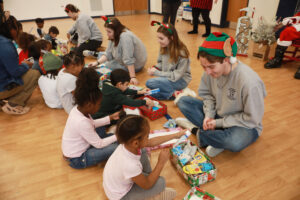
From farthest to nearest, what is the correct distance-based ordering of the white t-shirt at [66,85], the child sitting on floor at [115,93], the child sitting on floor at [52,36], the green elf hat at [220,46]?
1. the child sitting on floor at [52,36]
2. the white t-shirt at [66,85]
3. the child sitting on floor at [115,93]
4. the green elf hat at [220,46]

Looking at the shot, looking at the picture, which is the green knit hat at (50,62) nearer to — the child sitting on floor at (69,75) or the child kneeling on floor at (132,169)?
the child sitting on floor at (69,75)

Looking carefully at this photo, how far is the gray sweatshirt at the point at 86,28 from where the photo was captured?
3.80 meters

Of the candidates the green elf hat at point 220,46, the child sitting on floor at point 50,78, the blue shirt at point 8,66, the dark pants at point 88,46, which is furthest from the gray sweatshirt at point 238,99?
the dark pants at point 88,46

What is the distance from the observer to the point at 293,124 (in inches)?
78.4

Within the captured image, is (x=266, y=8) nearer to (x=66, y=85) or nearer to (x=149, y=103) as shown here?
(x=149, y=103)

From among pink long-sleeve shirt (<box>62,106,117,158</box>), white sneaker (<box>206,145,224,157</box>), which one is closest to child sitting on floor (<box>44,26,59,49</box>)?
pink long-sleeve shirt (<box>62,106,117,158</box>)

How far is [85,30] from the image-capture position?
152 inches

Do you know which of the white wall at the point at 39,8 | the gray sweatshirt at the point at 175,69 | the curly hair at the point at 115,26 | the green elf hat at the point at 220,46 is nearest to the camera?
the green elf hat at the point at 220,46

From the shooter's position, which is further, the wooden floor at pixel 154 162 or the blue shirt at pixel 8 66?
the blue shirt at pixel 8 66

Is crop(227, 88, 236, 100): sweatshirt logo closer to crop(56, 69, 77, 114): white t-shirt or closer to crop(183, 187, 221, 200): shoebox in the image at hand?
crop(183, 187, 221, 200): shoebox

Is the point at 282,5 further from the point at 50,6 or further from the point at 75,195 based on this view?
the point at 50,6

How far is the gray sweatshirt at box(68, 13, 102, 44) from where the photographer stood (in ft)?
12.5

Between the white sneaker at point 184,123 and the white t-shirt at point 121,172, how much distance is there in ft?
3.00

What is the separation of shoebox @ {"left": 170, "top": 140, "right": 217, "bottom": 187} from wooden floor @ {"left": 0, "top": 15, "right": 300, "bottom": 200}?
0.22 feet
